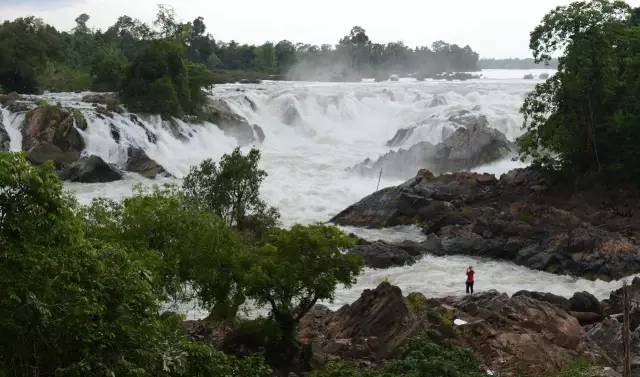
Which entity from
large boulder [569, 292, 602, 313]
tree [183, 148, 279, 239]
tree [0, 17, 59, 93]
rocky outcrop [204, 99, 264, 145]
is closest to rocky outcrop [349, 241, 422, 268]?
tree [183, 148, 279, 239]

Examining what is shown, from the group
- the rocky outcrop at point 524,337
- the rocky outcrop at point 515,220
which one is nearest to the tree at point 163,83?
the rocky outcrop at point 515,220

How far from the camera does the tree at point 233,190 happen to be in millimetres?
24922

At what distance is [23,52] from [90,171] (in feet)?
83.8

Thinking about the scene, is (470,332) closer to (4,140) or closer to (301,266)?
(301,266)

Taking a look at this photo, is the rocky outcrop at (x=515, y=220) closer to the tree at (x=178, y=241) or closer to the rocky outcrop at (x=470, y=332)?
the rocky outcrop at (x=470, y=332)

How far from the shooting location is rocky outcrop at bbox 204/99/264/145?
57391 millimetres

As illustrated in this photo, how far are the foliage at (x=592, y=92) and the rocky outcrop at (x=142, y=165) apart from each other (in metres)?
20.7

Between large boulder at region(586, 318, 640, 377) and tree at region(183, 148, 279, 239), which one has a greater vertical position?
tree at region(183, 148, 279, 239)

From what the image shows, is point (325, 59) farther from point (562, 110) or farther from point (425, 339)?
point (425, 339)

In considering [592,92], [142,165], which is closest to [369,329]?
[592,92]

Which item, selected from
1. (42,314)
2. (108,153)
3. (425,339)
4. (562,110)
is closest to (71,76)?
(108,153)

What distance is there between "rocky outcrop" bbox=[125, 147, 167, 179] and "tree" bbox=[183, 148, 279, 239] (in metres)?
16.7

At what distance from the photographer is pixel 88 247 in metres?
9.77

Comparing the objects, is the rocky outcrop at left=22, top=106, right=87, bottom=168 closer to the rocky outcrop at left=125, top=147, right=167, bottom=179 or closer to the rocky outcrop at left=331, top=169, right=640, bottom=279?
the rocky outcrop at left=125, top=147, right=167, bottom=179
